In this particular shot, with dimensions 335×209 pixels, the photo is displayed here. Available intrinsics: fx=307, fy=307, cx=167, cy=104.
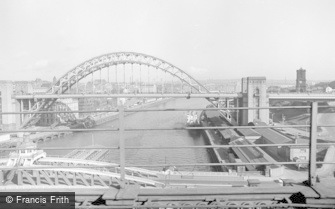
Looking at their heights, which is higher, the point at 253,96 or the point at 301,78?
the point at 301,78

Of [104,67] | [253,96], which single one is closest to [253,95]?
[253,96]

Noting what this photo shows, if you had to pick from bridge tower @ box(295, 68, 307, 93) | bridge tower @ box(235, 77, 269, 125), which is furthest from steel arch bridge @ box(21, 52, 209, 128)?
bridge tower @ box(295, 68, 307, 93)

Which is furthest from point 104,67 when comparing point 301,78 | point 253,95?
point 301,78

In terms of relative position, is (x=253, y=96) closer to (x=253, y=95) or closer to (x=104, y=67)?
(x=253, y=95)

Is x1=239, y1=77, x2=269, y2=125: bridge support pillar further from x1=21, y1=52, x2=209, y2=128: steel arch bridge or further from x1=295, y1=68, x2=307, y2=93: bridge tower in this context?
x1=295, y1=68, x2=307, y2=93: bridge tower

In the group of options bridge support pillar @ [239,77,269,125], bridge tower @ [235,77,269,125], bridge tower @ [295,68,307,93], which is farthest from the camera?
bridge tower @ [295,68,307,93]

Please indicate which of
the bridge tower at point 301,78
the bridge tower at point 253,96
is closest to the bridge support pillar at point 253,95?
the bridge tower at point 253,96

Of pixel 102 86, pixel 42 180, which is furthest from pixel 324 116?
pixel 42 180

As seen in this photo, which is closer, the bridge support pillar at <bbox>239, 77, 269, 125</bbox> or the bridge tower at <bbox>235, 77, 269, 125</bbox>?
the bridge support pillar at <bbox>239, 77, 269, 125</bbox>

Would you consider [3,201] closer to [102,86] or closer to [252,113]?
[252,113]

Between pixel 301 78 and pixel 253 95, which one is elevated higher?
pixel 301 78

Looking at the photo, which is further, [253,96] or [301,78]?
[301,78]
